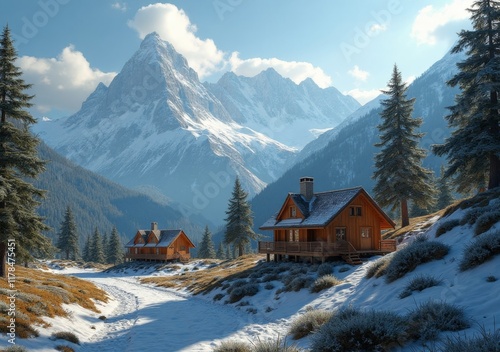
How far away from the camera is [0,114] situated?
1051 inches

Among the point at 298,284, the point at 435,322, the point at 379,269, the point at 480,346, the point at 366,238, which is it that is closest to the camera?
the point at 480,346

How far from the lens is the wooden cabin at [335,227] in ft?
105

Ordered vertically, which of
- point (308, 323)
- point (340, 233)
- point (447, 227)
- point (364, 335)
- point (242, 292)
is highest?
point (447, 227)

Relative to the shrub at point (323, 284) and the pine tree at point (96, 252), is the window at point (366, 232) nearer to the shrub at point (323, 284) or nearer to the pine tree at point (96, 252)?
the shrub at point (323, 284)

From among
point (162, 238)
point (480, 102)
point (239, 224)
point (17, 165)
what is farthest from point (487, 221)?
point (162, 238)

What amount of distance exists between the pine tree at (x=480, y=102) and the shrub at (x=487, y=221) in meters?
8.65

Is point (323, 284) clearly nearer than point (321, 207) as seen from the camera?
Yes

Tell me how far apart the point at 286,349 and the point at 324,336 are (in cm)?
106

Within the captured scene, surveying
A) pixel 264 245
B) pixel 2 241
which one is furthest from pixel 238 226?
pixel 2 241

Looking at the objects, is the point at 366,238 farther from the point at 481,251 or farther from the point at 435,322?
the point at 435,322

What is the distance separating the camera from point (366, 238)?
114ft

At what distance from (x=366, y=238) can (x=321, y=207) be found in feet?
16.7

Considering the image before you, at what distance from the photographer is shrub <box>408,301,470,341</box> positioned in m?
8.72

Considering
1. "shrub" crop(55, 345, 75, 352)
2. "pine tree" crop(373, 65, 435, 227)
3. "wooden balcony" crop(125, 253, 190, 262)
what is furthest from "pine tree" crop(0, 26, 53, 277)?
"wooden balcony" crop(125, 253, 190, 262)
